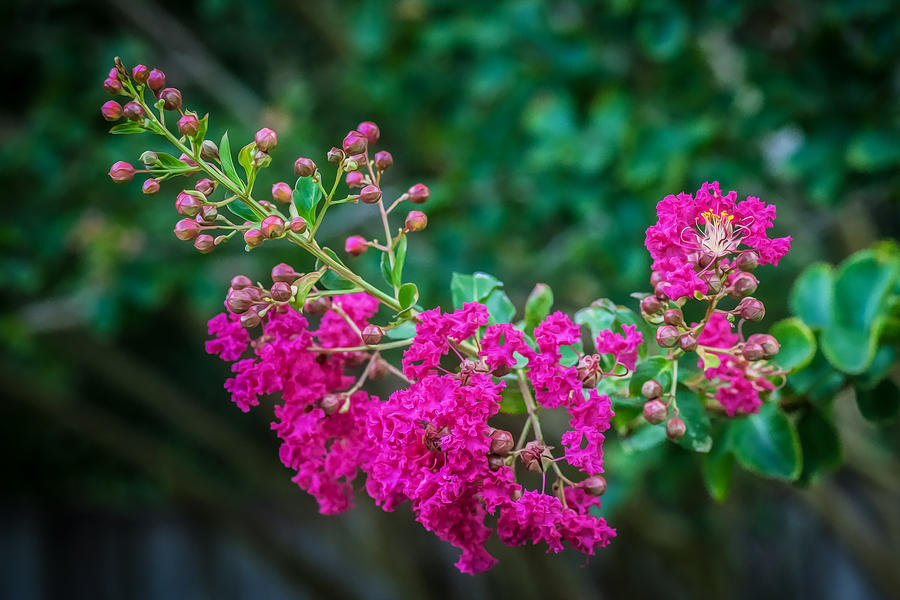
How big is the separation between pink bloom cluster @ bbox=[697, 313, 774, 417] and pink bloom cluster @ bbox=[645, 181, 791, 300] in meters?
0.09

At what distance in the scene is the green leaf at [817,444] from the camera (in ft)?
2.81

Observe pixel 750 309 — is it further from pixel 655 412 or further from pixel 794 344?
pixel 794 344

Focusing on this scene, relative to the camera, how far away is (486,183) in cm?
207

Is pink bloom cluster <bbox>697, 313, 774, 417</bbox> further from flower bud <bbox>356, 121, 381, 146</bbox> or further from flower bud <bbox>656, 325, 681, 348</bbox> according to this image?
flower bud <bbox>356, 121, 381, 146</bbox>

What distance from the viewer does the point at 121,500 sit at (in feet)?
13.8

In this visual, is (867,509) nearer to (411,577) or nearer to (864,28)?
(411,577)

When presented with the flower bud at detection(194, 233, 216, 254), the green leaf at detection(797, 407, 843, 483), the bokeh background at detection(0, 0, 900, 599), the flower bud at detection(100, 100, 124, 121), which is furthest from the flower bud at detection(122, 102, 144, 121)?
Answer: the bokeh background at detection(0, 0, 900, 599)

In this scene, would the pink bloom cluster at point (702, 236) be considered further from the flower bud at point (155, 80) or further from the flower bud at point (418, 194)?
the flower bud at point (155, 80)

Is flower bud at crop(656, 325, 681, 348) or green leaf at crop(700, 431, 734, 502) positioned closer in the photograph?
flower bud at crop(656, 325, 681, 348)

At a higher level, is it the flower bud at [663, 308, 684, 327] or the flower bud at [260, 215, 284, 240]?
the flower bud at [260, 215, 284, 240]

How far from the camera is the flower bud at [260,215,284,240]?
587 millimetres

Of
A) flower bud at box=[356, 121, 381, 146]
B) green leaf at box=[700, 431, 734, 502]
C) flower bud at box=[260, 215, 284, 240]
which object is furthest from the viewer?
green leaf at box=[700, 431, 734, 502]

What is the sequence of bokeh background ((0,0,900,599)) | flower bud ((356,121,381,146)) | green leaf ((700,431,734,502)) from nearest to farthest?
flower bud ((356,121,381,146))
green leaf ((700,431,734,502))
bokeh background ((0,0,900,599))

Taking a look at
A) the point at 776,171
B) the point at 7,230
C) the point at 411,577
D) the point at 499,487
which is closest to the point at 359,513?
the point at 411,577
